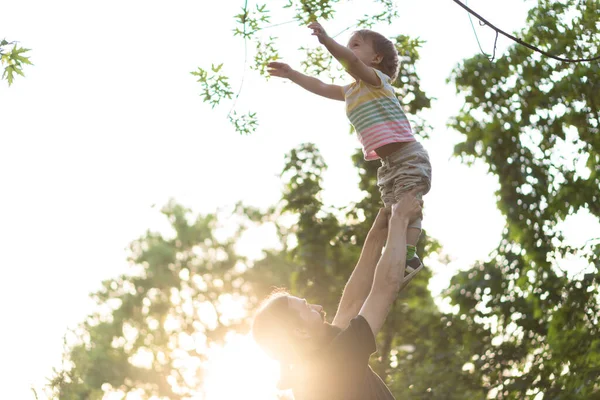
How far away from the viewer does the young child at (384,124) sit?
4527 mm

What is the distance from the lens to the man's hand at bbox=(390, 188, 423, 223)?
4.37m

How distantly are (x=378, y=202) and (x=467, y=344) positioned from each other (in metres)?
2.66

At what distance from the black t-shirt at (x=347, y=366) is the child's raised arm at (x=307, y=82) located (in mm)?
1609

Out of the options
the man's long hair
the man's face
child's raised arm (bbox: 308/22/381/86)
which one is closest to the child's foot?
the man's face

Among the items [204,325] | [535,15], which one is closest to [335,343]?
[535,15]

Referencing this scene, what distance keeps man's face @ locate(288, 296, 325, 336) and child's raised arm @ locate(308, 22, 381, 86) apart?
1.25m

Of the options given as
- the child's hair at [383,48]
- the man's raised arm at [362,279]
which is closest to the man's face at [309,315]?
the man's raised arm at [362,279]

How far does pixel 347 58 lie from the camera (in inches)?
167

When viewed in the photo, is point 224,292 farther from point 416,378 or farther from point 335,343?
point 335,343

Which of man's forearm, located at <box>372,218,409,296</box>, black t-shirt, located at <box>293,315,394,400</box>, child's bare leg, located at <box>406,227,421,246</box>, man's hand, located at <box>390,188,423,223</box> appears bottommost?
black t-shirt, located at <box>293,315,394,400</box>

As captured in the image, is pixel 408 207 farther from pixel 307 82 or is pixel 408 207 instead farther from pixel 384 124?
pixel 307 82

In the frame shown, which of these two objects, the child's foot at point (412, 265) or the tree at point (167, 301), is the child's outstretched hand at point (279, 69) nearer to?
the child's foot at point (412, 265)

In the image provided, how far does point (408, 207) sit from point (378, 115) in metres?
0.57

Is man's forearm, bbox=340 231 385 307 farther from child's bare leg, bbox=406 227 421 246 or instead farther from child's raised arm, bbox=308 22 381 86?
child's raised arm, bbox=308 22 381 86
